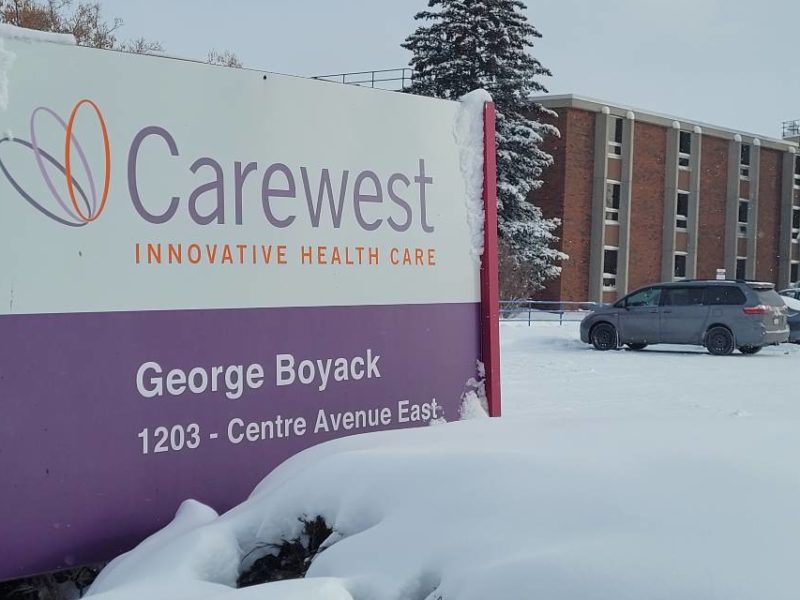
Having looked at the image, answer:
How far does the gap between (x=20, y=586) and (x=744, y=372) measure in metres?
13.9

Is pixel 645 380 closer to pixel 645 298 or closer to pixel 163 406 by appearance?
Result: pixel 645 298

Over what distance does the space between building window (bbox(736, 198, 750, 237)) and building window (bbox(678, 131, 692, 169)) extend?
5881 mm

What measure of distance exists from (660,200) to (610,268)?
5.58m

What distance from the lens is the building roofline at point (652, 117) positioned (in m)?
44.7

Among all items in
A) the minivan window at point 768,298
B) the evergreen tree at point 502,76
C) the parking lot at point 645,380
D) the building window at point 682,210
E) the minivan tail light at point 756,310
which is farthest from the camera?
the building window at point 682,210

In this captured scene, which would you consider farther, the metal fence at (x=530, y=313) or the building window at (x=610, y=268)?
the building window at (x=610, y=268)

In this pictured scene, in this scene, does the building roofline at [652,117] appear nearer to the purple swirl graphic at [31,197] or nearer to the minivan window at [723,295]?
the minivan window at [723,295]

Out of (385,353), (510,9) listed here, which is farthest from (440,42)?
(385,353)

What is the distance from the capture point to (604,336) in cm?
2134

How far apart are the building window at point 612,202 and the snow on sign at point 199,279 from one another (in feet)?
142

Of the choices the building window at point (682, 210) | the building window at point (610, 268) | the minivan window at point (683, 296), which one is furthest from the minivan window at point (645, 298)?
the building window at point (682, 210)

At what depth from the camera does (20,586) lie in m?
4.39

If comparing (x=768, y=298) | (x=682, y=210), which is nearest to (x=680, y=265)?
(x=682, y=210)

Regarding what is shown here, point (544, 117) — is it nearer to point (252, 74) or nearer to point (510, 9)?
point (510, 9)
